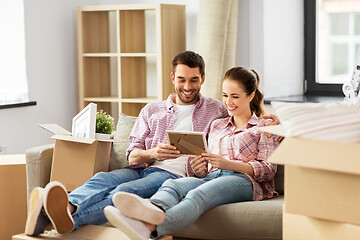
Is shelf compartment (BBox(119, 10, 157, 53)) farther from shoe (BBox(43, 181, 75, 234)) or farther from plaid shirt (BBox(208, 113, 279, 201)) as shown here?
shoe (BBox(43, 181, 75, 234))

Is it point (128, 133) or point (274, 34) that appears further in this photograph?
point (274, 34)

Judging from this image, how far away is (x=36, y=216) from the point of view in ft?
7.86

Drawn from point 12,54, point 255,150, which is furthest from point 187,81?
point 12,54

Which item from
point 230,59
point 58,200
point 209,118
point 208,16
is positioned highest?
point 208,16

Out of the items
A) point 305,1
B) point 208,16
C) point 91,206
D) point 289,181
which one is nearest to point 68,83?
point 208,16

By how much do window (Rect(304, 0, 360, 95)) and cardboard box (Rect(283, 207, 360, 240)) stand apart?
2.43m

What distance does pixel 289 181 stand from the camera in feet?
6.41

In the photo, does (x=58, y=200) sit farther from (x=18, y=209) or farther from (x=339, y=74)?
(x=339, y=74)

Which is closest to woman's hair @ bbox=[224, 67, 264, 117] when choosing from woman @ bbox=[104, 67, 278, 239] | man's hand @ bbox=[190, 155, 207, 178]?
woman @ bbox=[104, 67, 278, 239]

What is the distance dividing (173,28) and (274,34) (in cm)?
73

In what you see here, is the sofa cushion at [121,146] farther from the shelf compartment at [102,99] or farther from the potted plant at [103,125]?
the shelf compartment at [102,99]

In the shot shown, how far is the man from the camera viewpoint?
250cm

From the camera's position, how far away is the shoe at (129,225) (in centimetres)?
215

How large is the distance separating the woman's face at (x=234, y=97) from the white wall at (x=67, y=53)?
1475mm
